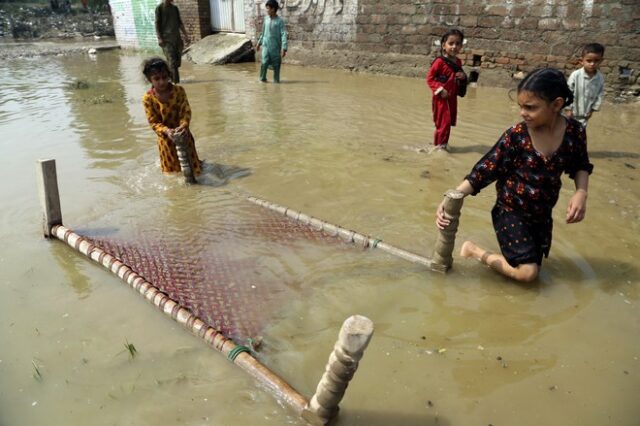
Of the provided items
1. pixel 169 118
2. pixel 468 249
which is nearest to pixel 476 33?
pixel 169 118

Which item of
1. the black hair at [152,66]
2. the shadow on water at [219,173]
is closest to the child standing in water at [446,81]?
the shadow on water at [219,173]

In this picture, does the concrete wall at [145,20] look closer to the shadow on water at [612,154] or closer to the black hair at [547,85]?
the shadow on water at [612,154]

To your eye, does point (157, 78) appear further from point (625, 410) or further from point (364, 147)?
point (625, 410)

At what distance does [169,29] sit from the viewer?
9.68m

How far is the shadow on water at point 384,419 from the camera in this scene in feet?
6.63

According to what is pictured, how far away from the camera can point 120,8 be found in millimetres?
18594

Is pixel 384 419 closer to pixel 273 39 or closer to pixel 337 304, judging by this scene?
pixel 337 304

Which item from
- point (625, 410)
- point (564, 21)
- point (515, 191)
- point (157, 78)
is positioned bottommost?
point (625, 410)

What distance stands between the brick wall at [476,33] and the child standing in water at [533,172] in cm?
636

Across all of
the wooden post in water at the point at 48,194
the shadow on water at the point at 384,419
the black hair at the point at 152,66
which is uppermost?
the black hair at the point at 152,66

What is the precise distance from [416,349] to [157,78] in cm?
346

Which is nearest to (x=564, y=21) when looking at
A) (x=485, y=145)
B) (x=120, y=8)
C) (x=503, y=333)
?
(x=485, y=145)

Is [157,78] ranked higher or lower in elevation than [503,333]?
higher

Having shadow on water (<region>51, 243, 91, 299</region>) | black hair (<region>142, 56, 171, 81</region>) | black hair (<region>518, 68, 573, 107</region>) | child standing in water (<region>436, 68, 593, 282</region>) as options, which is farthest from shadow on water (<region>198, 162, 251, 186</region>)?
black hair (<region>518, 68, 573, 107</region>)
